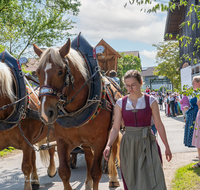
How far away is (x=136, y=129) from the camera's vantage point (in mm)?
2795

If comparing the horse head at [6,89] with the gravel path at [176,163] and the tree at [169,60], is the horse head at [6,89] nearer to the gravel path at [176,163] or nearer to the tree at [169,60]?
the gravel path at [176,163]

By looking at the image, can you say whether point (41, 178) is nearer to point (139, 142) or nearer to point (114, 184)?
point (114, 184)

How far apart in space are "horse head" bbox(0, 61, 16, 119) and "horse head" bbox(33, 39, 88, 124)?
86cm

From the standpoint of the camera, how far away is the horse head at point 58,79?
271 centimetres

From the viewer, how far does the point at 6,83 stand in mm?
3707

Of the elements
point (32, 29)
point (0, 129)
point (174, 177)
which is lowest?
point (174, 177)

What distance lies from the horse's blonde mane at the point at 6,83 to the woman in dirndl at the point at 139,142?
176 centimetres

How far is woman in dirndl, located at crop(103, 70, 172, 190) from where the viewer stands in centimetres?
265

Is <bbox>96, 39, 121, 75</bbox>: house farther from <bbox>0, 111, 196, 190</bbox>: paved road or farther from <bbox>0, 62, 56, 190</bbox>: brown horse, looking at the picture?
<bbox>0, 62, 56, 190</bbox>: brown horse

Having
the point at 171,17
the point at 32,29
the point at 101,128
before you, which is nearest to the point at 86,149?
the point at 101,128

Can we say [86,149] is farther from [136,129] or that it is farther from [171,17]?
[171,17]

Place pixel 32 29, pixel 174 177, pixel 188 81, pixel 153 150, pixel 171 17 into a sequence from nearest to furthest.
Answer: pixel 153 150, pixel 174 177, pixel 32 29, pixel 188 81, pixel 171 17

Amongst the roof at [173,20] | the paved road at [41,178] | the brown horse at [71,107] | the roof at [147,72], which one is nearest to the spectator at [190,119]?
the paved road at [41,178]

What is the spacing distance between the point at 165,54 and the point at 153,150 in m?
26.7
